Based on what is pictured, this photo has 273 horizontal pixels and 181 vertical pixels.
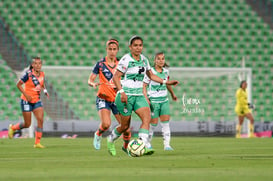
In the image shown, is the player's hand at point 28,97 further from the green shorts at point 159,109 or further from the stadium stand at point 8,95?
the stadium stand at point 8,95

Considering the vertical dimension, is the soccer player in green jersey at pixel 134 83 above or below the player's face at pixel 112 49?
below

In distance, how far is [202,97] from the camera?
23.8 m

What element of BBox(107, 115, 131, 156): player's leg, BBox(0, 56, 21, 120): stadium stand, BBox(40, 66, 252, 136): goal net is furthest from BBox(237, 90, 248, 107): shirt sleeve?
BBox(107, 115, 131, 156): player's leg

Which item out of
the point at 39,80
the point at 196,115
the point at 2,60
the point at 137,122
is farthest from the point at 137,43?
the point at 2,60

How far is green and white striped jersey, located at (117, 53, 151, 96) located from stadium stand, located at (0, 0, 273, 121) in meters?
15.6

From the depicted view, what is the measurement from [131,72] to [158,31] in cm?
1710

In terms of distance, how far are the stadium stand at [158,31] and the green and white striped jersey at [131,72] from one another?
51.3ft

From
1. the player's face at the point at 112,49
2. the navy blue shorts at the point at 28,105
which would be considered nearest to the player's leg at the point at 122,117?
the player's face at the point at 112,49

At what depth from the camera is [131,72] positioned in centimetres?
974

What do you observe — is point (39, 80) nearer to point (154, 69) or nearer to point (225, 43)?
point (154, 69)

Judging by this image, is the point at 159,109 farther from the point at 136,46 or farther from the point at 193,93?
the point at 193,93

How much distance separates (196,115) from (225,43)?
16.2ft

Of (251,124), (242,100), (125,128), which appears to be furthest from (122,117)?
(242,100)

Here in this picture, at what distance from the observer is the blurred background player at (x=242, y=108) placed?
2166 cm
